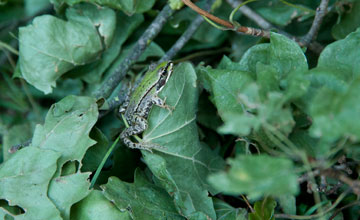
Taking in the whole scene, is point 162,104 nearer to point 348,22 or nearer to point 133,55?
point 133,55

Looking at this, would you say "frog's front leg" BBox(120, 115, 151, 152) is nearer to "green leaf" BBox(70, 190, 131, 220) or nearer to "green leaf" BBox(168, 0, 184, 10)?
"green leaf" BBox(70, 190, 131, 220)

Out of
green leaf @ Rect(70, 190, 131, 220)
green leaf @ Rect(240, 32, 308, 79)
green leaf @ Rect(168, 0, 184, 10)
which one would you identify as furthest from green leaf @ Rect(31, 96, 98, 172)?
green leaf @ Rect(240, 32, 308, 79)

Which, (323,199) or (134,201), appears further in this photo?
(323,199)

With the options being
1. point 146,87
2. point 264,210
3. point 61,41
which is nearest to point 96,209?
point 264,210

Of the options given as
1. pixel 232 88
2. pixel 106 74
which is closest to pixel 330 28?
pixel 232 88

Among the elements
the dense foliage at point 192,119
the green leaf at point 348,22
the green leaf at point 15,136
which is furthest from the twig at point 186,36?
the green leaf at point 15,136

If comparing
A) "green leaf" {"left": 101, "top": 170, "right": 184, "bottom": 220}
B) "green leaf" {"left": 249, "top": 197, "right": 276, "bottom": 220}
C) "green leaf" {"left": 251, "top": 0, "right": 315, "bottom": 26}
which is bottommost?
"green leaf" {"left": 101, "top": 170, "right": 184, "bottom": 220}

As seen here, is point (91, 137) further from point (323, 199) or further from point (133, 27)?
point (323, 199)
